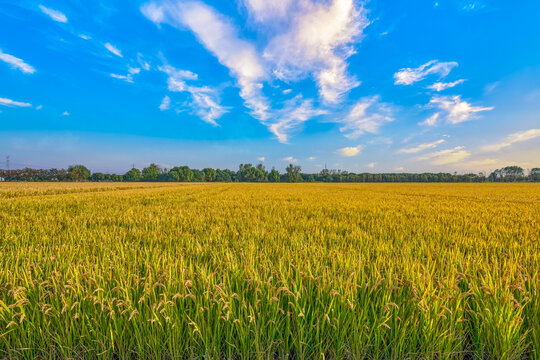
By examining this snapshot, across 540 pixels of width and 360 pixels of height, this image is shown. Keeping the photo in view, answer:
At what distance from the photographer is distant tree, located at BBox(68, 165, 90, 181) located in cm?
11588

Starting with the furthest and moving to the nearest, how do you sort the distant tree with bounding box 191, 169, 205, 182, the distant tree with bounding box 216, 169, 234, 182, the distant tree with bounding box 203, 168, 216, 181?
1. the distant tree with bounding box 216, 169, 234, 182
2. the distant tree with bounding box 203, 168, 216, 181
3. the distant tree with bounding box 191, 169, 205, 182

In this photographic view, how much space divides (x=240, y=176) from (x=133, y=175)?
70.9 m

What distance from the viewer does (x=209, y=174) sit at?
14388 cm

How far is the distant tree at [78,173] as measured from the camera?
115875 millimetres

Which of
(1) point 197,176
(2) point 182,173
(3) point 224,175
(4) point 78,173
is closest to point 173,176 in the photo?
(2) point 182,173

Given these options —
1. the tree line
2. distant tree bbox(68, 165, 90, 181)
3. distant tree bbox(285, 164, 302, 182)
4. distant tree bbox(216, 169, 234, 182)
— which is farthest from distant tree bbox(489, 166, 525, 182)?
distant tree bbox(68, 165, 90, 181)

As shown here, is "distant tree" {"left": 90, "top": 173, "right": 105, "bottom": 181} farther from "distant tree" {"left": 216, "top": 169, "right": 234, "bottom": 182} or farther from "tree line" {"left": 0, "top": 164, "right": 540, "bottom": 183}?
"distant tree" {"left": 216, "top": 169, "right": 234, "bottom": 182}

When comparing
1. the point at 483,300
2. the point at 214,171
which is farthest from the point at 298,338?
the point at 214,171

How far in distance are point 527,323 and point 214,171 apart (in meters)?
156

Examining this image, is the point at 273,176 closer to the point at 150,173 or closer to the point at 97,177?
the point at 150,173

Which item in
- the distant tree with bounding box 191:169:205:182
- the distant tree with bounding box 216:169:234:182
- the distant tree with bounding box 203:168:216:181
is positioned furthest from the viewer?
the distant tree with bounding box 216:169:234:182

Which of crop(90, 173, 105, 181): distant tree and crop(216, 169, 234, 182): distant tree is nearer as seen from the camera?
crop(90, 173, 105, 181): distant tree

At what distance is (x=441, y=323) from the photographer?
59.6 inches

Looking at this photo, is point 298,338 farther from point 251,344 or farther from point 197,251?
point 197,251
